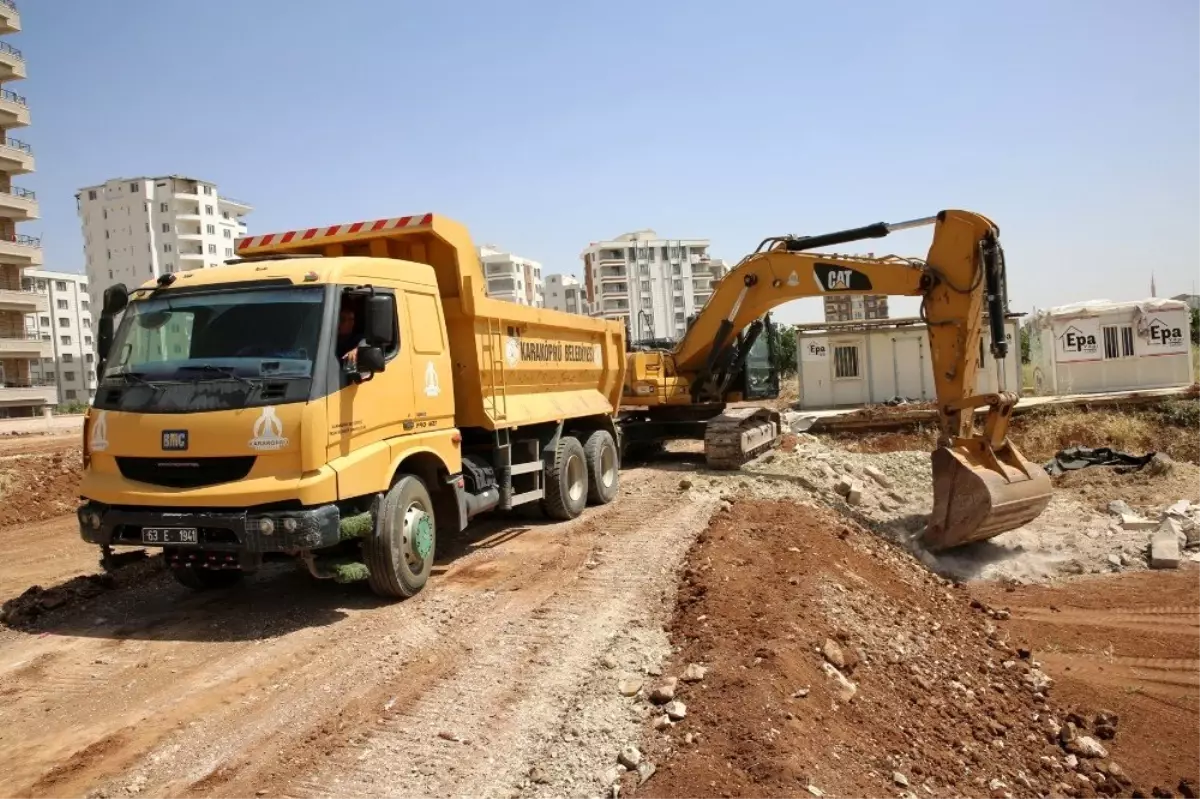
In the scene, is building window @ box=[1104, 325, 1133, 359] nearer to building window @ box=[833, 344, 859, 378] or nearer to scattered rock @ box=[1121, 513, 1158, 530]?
building window @ box=[833, 344, 859, 378]

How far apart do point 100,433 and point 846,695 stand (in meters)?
5.60

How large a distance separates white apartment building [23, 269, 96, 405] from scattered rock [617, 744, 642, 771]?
9409cm

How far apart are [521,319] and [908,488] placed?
28.6 ft

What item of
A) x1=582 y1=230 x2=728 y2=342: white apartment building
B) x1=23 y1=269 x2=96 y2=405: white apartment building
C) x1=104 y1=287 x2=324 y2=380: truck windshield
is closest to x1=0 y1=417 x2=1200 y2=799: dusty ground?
x1=104 y1=287 x2=324 y2=380: truck windshield

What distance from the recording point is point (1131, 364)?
24.6 meters

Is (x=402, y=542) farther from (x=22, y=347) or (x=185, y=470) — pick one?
(x=22, y=347)

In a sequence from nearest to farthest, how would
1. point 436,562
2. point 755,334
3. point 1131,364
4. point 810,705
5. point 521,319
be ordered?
point 810,705 < point 436,562 < point 521,319 < point 755,334 < point 1131,364

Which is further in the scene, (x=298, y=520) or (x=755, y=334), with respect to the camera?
(x=755, y=334)

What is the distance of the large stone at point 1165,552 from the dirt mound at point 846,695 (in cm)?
409

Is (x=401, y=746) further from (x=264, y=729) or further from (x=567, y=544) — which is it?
(x=567, y=544)

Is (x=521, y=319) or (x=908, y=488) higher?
(x=521, y=319)

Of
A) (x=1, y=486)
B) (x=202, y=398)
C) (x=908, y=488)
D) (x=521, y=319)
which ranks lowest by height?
(x=908, y=488)

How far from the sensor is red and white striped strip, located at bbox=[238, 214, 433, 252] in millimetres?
8305

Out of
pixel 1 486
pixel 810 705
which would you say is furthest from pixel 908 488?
pixel 1 486
